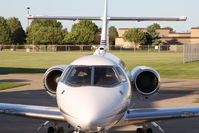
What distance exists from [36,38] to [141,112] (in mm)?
105994

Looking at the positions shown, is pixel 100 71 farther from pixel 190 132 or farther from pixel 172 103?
pixel 172 103

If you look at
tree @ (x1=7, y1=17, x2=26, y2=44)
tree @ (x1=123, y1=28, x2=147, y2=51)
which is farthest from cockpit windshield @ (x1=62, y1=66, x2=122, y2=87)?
tree @ (x1=7, y1=17, x2=26, y2=44)

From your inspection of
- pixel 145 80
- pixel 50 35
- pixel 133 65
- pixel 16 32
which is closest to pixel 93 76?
pixel 145 80

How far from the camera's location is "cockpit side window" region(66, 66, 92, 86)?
7.56m


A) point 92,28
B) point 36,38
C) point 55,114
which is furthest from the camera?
point 92,28

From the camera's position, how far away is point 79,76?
25.5 ft

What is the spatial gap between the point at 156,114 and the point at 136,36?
114 metres

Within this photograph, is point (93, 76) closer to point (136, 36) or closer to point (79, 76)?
point (79, 76)

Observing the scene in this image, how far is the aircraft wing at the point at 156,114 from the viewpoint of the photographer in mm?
8320

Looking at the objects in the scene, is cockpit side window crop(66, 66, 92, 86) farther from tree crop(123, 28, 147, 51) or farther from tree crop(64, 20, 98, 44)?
tree crop(123, 28, 147, 51)

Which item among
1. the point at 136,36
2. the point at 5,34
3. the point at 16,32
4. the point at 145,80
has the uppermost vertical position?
the point at 16,32

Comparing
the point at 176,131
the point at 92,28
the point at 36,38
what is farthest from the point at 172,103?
the point at 92,28

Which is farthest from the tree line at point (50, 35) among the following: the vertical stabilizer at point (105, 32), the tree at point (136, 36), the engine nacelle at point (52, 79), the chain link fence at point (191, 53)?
the engine nacelle at point (52, 79)

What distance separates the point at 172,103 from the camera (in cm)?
1639
